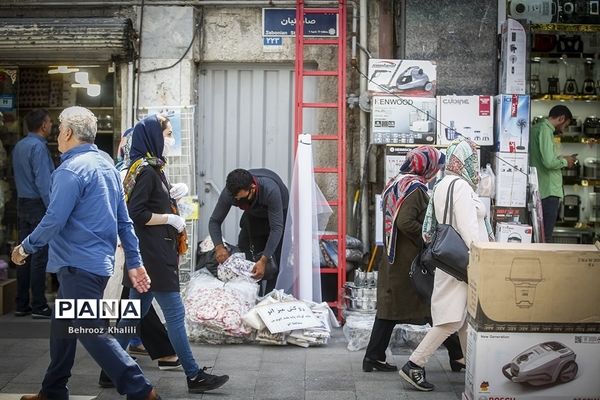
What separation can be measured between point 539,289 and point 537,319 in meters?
0.18

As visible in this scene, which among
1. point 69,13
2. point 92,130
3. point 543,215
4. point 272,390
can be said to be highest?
point 69,13

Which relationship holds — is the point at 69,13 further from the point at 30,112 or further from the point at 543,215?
the point at 543,215

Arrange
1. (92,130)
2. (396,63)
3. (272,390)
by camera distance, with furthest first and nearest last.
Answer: (396,63) → (272,390) → (92,130)

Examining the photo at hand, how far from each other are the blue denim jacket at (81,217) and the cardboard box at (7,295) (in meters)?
3.79

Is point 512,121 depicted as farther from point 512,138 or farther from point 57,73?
point 57,73

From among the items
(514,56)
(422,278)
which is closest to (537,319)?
(422,278)

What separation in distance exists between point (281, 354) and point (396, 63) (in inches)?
123

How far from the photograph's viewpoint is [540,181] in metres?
9.73

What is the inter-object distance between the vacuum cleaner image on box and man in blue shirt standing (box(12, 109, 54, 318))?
16.3 ft

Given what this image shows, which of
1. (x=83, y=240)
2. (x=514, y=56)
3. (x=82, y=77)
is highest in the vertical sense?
(x=514, y=56)

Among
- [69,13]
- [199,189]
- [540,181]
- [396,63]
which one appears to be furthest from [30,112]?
[540,181]

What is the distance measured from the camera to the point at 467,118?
894 centimetres

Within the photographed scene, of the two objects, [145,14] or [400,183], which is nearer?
[400,183]

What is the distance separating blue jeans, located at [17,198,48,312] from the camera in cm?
870
